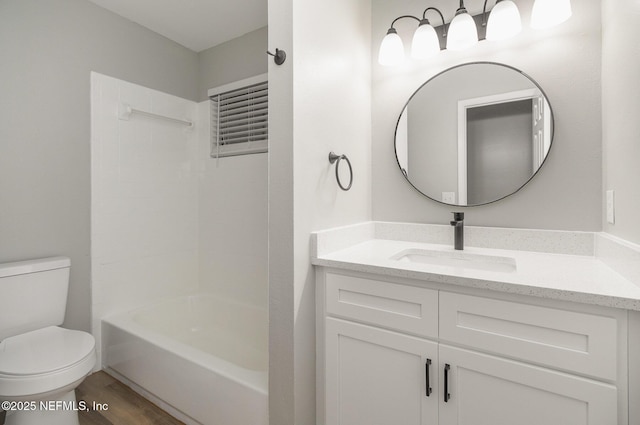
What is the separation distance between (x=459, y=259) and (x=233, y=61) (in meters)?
2.22

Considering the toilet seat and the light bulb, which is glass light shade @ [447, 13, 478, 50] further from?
the toilet seat

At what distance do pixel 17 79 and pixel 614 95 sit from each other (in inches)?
114

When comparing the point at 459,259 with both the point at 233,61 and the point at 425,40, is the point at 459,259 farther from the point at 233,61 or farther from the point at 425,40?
the point at 233,61

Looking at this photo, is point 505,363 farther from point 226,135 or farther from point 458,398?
point 226,135

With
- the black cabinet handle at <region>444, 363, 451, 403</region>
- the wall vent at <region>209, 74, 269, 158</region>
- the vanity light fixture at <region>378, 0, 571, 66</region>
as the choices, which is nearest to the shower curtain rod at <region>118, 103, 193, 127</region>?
the wall vent at <region>209, 74, 269, 158</region>

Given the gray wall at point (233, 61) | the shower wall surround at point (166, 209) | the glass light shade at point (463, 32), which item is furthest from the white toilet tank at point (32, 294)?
the glass light shade at point (463, 32)

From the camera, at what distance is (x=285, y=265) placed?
4.36ft

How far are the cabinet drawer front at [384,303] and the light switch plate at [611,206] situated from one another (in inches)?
31.5

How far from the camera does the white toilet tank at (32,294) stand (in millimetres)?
1645

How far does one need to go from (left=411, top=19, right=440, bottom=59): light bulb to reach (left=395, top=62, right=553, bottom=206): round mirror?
134 mm

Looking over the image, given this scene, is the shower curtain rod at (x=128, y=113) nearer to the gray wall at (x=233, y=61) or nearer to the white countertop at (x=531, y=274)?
the gray wall at (x=233, y=61)

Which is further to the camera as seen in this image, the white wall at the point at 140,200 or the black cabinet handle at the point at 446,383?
the white wall at the point at 140,200

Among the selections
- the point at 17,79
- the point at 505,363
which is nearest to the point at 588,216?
the point at 505,363

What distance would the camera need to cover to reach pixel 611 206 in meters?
1.27
